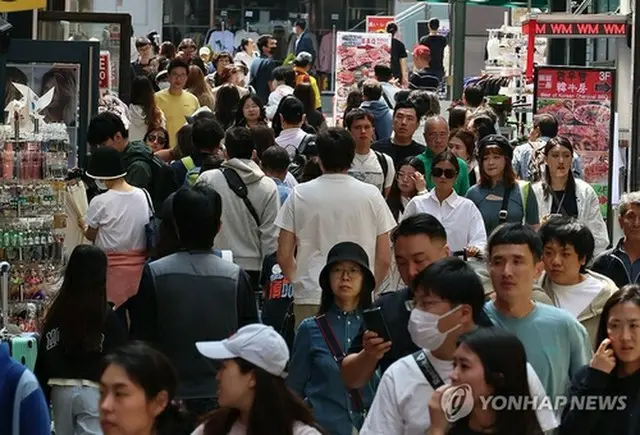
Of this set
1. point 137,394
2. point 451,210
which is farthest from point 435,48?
point 137,394

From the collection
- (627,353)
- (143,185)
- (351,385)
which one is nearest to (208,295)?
(351,385)

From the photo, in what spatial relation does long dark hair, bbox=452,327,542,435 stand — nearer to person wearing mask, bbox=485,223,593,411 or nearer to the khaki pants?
person wearing mask, bbox=485,223,593,411

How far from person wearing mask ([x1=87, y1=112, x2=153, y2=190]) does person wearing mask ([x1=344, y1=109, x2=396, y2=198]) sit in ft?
5.17

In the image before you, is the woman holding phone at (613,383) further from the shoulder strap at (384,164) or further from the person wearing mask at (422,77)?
the person wearing mask at (422,77)

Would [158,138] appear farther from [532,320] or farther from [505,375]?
[505,375]

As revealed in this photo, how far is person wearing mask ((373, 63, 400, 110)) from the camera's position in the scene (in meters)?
18.7

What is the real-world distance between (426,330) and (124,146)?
6169mm

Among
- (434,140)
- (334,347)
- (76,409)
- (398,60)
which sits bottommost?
(76,409)

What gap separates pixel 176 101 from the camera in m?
15.8

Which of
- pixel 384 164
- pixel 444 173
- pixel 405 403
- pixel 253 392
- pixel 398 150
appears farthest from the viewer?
pixel 398 150

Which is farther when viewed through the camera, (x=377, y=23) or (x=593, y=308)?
(x=377, y=23)

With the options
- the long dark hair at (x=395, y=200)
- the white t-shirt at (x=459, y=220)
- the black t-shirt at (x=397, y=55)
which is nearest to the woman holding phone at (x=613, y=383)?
the white t-shirt at (x=459, y=220)

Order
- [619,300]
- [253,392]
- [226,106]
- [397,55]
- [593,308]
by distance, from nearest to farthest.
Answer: [253,392]
[619,300]
[593,308]
[226,106]
[397,55]

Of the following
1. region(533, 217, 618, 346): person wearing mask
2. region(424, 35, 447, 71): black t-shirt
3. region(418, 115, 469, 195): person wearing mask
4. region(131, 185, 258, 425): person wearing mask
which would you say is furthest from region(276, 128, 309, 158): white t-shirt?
region(424, 35, 447, 71): black t-shirt
